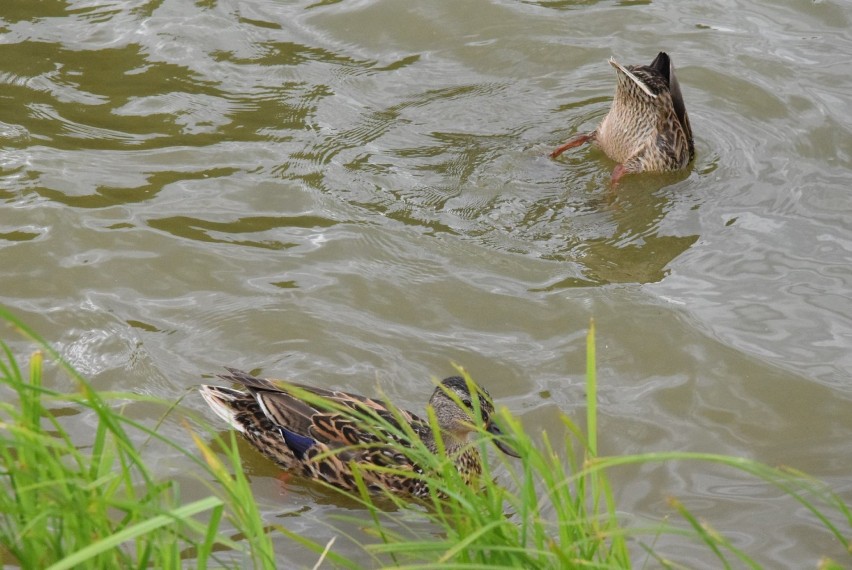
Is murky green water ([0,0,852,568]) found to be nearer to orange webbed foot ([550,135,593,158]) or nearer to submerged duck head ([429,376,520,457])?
orange webbed foot ([550,135,593,158])

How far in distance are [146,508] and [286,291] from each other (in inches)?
143

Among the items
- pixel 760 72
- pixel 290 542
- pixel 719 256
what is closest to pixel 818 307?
pixel 719 256

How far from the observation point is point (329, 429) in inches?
197

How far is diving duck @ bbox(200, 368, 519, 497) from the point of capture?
491 cm

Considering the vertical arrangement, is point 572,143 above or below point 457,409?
above

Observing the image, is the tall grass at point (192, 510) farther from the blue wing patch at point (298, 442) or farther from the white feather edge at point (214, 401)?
the white feather edge at point (214, 401)

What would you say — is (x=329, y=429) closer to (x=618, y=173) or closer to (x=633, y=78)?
(x=618, y=173)

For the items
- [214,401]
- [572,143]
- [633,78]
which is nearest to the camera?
[214,401]

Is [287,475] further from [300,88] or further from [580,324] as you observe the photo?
[300,88]

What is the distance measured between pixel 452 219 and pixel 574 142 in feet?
4.90

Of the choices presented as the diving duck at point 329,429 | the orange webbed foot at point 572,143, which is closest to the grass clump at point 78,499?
the diving duck at point 329,429

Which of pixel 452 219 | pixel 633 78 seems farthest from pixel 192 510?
pixel 633 78

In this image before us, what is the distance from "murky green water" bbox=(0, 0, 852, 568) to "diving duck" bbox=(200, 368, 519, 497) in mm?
173

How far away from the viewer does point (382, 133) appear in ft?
25.5
